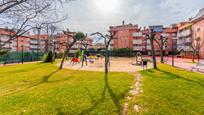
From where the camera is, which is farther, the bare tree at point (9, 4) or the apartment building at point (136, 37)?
the apartment building at point (136, 37)

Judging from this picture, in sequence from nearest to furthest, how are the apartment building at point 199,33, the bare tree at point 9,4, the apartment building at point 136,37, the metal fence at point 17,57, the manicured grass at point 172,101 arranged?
the bare tree at point 9,4, the manicured grass at point 172,101, the metal fence at point 17,57, the apartment building at point 199,33, the apartment building at point 136,37

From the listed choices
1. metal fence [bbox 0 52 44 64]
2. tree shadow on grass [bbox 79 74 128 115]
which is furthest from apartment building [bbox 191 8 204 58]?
tree shadow on grass [bbox 79 74 128 115]

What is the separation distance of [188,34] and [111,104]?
180 feet

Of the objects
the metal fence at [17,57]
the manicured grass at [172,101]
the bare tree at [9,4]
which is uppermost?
the bare tree at [9,4]

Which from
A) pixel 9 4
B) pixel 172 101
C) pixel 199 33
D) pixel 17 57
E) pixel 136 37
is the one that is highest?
pixel 136 37

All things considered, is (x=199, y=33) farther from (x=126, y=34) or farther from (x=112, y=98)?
(x=112, y=98)

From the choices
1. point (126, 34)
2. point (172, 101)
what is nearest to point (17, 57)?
point (172, 101)

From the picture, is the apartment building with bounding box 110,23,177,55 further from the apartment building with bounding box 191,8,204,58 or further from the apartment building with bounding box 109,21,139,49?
the apartment building with bounding box 191,8,204,58

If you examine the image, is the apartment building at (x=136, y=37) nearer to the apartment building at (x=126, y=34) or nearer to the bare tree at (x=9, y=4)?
the apartment building at (x=126, y=34)

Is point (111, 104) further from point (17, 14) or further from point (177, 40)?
point (177, 40)

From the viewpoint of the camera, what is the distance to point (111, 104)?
563 cm

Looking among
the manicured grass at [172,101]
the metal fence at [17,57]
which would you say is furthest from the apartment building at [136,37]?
the manicured grass at [172,101]

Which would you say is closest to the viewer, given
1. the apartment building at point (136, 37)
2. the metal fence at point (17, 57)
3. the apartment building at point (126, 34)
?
the metal fence at point (17, 57)

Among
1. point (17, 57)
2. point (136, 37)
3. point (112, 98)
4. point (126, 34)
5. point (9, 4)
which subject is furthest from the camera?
point (126, 34)
